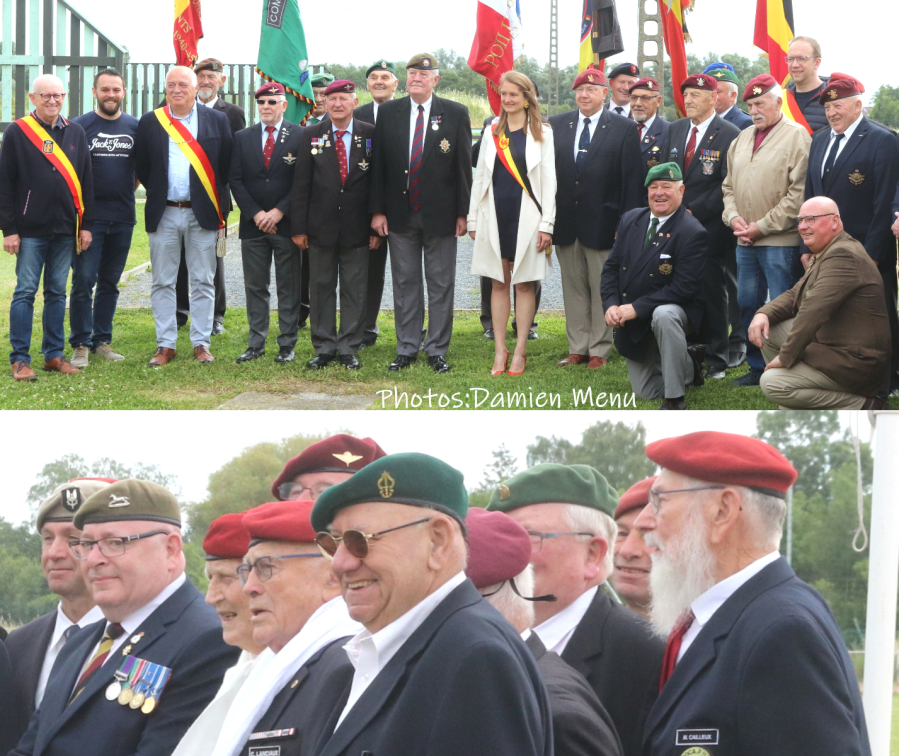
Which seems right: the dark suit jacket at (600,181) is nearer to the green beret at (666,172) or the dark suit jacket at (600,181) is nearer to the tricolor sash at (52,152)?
the green beret at (666,172)

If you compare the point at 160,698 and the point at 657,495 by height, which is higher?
the point at 657,495

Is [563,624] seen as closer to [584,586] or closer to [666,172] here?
[584,586]

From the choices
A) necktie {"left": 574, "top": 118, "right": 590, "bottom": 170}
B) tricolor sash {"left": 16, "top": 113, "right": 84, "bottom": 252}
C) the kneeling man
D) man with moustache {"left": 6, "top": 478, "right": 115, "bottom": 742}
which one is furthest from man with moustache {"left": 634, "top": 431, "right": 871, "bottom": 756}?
tricolor sash {"left": 16, "top": 113, "right": 84, "bottom": 252}

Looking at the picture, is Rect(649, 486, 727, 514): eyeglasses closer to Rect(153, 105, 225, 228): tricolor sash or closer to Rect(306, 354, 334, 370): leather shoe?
Rect(306, 354, 334, 370): leather shoe

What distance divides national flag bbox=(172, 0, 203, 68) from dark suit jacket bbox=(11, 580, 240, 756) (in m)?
5.99

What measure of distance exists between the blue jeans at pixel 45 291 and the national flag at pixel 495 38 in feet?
9.55

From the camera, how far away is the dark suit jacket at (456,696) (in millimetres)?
2422

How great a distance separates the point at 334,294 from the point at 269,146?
3.36 feet

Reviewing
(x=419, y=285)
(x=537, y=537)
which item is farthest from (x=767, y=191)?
(x=537, y=537)

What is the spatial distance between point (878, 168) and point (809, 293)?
1.09m

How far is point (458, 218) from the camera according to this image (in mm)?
6863

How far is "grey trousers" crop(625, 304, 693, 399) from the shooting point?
545 cm

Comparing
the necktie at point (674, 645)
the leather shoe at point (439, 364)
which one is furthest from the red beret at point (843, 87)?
the necktie at point (674, 645)

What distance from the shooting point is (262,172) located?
7113mm
